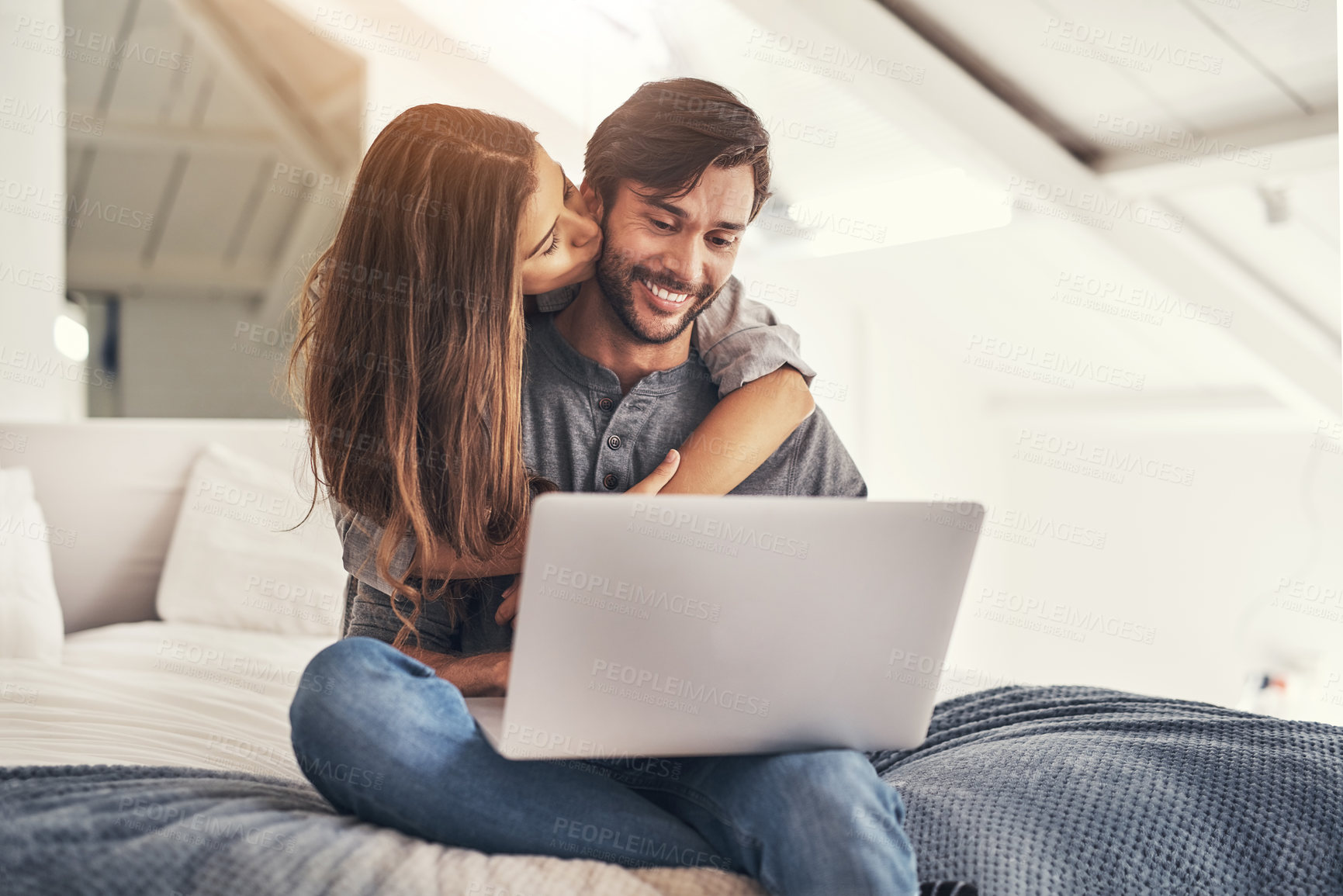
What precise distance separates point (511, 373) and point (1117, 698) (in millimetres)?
919

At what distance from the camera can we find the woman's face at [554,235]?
4.07ft

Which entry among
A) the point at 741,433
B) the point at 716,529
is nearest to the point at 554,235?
the point at 741,433

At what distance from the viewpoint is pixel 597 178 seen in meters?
1.31

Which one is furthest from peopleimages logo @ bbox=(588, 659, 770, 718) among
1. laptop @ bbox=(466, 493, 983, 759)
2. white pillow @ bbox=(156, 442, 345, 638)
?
white pillow @ bbox=(156, 442, 345, 638)

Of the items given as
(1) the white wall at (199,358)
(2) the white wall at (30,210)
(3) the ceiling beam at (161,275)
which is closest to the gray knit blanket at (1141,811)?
(1) the white wall at (199,358)

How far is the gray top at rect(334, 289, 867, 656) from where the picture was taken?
4.02 ft

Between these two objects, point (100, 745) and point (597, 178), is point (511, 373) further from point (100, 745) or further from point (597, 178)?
point (100, 745)

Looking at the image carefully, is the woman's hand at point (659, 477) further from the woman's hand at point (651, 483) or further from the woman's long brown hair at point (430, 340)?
the woman's long brown hair at point (430, 340)

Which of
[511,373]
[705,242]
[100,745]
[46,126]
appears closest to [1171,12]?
[705,242]

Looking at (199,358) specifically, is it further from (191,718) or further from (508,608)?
(508,608)

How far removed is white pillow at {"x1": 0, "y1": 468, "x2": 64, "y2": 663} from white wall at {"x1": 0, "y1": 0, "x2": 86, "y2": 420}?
376 millimetres

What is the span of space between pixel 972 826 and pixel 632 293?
76 cm

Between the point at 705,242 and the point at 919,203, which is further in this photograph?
the point at 919,203

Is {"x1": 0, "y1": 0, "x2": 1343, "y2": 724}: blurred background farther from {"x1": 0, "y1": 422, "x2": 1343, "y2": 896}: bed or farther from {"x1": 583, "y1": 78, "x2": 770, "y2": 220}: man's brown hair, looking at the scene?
{"x1": 0, "y1": 422, "x2": 1343, "y2": 896}: bed
